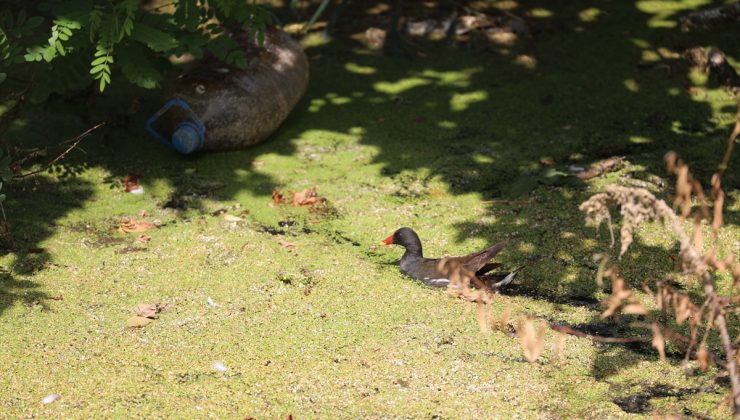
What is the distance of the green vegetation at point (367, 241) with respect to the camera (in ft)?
13.6

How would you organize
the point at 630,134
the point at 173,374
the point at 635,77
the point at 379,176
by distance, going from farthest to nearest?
the point at 635,77 < the point at 630,134 < the point at 379,176 < the point at 173,374

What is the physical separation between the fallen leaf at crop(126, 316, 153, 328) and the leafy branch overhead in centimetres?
173

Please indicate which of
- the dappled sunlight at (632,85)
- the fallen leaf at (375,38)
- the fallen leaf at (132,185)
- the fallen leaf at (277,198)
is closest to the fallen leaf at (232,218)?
the fallen leaf at (277,198)

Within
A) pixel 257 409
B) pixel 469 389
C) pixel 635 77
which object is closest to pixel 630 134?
pixel 635 77

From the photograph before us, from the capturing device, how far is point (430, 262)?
5.32 meters

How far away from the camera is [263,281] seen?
5.32m

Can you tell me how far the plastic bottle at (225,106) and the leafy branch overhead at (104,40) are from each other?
1.14ft

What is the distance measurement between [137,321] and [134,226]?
4.94 ft

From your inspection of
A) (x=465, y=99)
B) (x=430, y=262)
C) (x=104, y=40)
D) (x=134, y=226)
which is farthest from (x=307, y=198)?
(x=465, y=99)

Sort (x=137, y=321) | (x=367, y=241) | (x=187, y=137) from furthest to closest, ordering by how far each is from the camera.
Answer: (x=187, y=137), (x=367, y=241), (x=137, y=321)

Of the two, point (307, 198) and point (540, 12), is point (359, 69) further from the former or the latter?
point (307, 198)

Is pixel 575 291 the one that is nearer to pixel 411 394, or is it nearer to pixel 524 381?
pixel 524 381

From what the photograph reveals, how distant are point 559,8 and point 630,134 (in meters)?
3.33

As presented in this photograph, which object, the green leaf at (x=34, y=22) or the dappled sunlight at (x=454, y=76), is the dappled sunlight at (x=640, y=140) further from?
the green leaf at (x=34, y=22)
